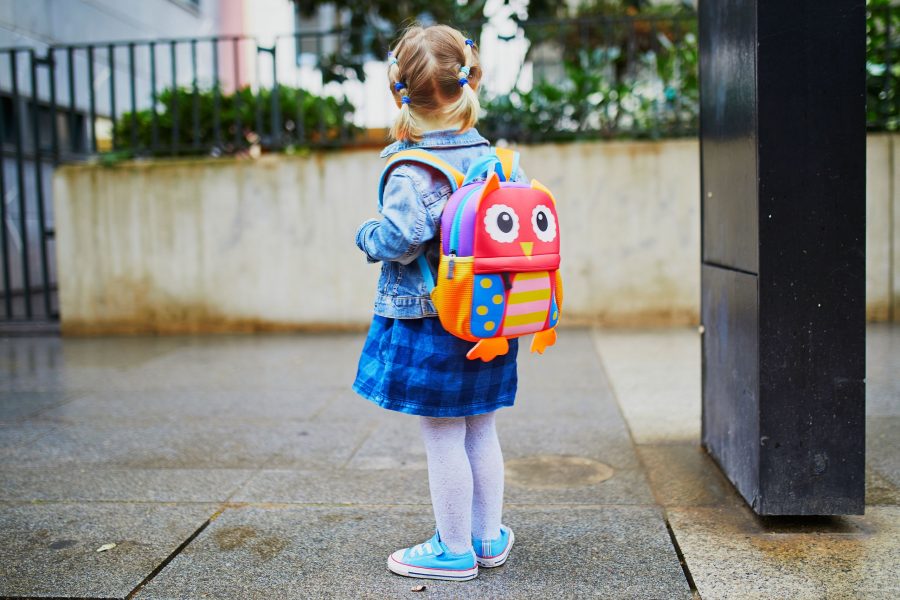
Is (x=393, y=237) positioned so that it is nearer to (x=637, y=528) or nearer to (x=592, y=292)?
(x=637, y=528)

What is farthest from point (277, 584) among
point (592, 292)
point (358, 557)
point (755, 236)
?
point (592, 292)

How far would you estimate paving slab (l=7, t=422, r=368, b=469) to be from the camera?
4062 millimetres

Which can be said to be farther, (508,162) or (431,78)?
(508,162)

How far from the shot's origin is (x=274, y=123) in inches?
309

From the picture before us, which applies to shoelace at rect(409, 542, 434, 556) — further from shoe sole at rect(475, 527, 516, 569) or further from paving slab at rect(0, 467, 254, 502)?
paving slab at rect(0, 467, 254, 502)

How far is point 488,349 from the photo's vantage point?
8.16 feet

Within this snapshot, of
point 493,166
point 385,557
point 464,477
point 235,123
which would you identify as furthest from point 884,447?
point 235,123

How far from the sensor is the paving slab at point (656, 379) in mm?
4492

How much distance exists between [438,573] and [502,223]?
3.65 ft

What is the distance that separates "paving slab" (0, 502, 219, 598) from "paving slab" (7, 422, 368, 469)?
61 cm

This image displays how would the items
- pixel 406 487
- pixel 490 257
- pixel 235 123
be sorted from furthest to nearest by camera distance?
pixel 235 123, pixel 406 487, pixel 490 257

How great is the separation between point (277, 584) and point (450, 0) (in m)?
8.31

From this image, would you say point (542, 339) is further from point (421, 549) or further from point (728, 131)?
point (728, 131)

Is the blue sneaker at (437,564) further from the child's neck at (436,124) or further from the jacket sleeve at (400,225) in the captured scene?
the child's neck at (436,124)
